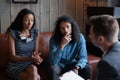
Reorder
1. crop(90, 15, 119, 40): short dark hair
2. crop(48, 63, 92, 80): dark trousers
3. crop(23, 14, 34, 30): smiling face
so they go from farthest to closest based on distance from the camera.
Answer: crop(23, 14, 34, 30): smiling face, crop(48, 63, 92, 80): dark trousers, crop(90, 15, 119, 40): short dark hair

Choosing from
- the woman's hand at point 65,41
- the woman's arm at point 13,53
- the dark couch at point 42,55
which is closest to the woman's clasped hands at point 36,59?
Answer: the woman's arm at point 13,53

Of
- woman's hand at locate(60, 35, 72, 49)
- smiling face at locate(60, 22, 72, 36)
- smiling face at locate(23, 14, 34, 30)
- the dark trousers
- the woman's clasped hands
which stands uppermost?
smiling face at locate(23, 14, 34, 30)

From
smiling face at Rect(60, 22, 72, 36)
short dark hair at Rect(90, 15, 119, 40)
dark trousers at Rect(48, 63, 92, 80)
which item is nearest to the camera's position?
short dark hair at Rect(90, 15, 119, 40)

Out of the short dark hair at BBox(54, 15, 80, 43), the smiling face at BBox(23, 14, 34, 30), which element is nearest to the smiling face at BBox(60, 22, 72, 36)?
the short dark hair at BBox(54, 15, 80, 43)

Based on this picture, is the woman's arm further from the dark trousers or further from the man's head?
the man's head

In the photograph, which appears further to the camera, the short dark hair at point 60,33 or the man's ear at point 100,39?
the short dark hair at point 60,33

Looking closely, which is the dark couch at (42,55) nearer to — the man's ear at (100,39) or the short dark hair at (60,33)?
the short dark hair at (60,33)

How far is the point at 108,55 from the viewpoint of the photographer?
53.1 inches

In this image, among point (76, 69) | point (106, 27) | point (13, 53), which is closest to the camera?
point (106, 27)

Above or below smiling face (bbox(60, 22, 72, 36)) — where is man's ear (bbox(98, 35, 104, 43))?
below

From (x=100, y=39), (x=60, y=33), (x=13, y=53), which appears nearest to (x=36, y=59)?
(x=13, y=53)

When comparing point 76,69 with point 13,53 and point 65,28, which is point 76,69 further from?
point 13,53

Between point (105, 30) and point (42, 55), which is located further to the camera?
point (42, 55)

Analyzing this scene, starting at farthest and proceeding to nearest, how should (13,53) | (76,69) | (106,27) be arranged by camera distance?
(13,53)
(76,69)
(106,27)
